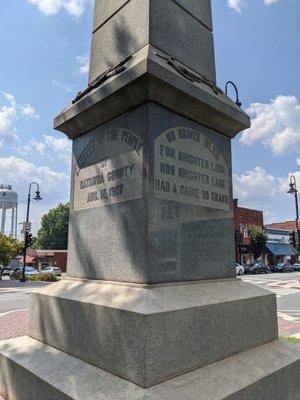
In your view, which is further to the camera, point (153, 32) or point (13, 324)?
point (13, 324)

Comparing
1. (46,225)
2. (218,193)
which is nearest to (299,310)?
(218,193)

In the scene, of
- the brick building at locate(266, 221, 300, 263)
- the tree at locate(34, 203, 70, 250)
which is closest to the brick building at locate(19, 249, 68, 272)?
the tree at locate(34, 203, 70, 250)

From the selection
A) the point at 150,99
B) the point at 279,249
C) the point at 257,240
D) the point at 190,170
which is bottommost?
the point at 190,170

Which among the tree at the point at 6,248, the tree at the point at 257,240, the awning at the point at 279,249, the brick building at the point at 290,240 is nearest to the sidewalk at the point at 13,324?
the brick building at the point at 290,240

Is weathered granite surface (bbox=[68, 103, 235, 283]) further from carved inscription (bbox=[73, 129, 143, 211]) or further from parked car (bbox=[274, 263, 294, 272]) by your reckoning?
parked car (bbox=[274, 263, 294, 272])

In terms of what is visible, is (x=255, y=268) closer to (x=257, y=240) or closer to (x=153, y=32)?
(x=257, y=240)

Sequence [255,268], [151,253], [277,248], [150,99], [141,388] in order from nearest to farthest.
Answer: [141,388] → [151,253] → [150,99] → [255,268] → [277,248]

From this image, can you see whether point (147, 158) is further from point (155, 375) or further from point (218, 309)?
point (155, 375)

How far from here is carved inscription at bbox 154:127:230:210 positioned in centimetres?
343

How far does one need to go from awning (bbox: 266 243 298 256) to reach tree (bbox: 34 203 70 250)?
135ft

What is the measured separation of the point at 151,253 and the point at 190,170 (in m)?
1.04

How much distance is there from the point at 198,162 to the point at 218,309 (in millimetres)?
1501

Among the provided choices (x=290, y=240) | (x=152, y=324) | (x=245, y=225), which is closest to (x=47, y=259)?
(x=245, y=225)

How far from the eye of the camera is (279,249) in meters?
68.2
